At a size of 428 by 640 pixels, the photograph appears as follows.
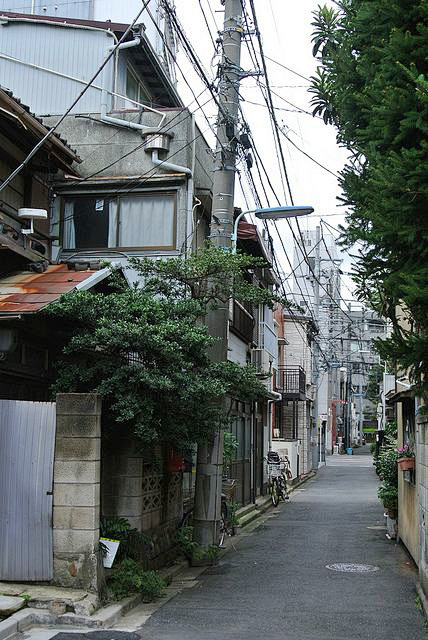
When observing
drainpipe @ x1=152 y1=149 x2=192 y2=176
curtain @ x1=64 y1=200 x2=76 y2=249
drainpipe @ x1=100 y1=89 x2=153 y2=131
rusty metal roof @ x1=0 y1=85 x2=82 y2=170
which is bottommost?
curtain @ x1=64 y1=200 x2=76 y2=249

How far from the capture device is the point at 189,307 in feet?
37.9

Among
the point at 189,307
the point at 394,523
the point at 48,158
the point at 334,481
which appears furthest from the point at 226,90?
the point at 334,481

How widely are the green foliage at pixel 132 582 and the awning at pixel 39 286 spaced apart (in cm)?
366

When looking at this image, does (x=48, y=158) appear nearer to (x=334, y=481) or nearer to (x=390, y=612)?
(x=390, y=612)

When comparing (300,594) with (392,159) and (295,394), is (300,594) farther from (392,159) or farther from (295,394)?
(295,394)

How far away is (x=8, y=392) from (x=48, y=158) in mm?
5216

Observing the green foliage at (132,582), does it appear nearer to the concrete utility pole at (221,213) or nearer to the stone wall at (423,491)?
the concrete utility pole at (221,213)

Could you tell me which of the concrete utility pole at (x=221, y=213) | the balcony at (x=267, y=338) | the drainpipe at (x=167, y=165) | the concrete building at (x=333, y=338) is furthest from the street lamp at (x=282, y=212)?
the concrete building at (x=333, y=338)

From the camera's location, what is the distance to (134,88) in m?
18.1

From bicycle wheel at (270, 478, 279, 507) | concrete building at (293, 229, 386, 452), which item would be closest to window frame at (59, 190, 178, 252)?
bicycle wheel at (270, 478, 279, 507)

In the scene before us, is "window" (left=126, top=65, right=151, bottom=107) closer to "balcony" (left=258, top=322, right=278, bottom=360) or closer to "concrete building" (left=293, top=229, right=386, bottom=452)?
"balcony" (left=258, top=322, right=278, bottom=360)

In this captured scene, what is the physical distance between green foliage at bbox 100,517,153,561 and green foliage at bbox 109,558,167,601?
262 millimetres

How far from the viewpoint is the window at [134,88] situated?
17547 millimetres

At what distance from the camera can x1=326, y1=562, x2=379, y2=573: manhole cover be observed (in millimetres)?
13414
